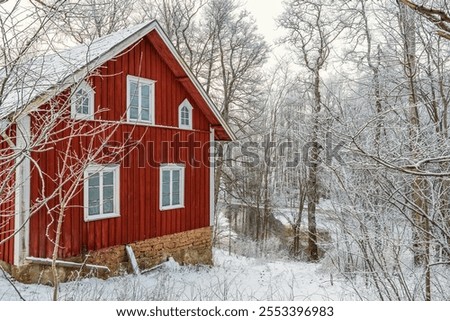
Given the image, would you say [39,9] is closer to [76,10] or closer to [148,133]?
[76,10]

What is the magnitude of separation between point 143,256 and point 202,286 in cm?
225

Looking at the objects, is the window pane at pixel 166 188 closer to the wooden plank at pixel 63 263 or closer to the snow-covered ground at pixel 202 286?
the snow-covered ground at pixel 202 286

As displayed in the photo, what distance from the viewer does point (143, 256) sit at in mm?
7359

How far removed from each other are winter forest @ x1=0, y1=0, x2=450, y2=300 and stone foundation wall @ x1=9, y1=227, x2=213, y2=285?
0.47m

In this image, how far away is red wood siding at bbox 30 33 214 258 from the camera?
18.7 ft

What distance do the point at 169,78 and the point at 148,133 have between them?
5.21 feet

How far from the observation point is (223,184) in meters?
15.3

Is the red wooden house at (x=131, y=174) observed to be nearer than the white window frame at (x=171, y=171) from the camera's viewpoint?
Yes

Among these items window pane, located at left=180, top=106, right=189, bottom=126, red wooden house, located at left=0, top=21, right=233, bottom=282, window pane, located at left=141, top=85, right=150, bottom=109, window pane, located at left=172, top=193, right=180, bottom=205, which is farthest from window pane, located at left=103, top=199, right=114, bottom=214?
window pane, located at left=180, top=106, right=189, bottom=126

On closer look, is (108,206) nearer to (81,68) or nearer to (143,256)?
(143,256)

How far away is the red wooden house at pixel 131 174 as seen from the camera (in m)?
5.47

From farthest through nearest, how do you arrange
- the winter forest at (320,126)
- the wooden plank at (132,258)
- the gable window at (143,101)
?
the gable window at (143,101)
the wooden plank at (132,258)
the winter forest at (320,126)

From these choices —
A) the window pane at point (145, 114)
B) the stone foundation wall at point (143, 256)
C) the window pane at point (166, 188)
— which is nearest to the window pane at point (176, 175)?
the window pane at point (166, 188)

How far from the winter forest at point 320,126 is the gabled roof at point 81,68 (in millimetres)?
148
